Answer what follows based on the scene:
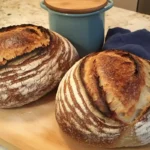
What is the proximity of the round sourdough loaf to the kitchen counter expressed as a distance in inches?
13.8

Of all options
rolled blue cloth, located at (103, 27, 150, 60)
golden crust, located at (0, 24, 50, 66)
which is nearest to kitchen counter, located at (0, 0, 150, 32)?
rolled blue cloth, located at (103, 27, 150, 60)

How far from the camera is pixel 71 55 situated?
2.00 feet

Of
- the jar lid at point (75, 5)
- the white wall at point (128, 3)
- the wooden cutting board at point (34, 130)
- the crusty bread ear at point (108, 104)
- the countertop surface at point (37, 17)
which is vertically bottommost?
the white wall at point (128, 3)

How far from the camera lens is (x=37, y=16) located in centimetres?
101

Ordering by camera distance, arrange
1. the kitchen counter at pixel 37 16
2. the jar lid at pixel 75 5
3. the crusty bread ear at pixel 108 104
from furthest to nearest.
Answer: the kitchen counter at pixel 37 16
the jar lid at pixel 75 5
the crusty bread ear at pixel 108 104

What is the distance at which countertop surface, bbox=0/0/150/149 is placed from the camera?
935mm

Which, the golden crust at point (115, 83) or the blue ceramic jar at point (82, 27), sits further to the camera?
the blue ceramic jar at point (82, 27)

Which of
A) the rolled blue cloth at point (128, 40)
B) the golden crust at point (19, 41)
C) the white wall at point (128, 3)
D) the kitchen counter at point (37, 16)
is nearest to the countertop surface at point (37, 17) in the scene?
the kitchen counter at point (37, 16)

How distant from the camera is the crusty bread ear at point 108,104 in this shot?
468mm

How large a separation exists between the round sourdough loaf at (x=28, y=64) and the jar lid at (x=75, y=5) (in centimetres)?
6

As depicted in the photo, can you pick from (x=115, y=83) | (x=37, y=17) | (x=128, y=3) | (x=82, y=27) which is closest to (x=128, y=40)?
(x=82, y=27)

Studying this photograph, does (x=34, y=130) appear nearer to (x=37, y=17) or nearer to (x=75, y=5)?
(x=75, y=5)

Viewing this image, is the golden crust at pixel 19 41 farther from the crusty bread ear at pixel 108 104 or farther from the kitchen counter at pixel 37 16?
the kitchen counter at pixel 37 16

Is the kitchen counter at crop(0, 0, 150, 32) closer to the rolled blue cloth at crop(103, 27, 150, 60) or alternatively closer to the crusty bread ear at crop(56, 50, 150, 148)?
the rolled blue cloth at crop(103, 27, 150, 60)
